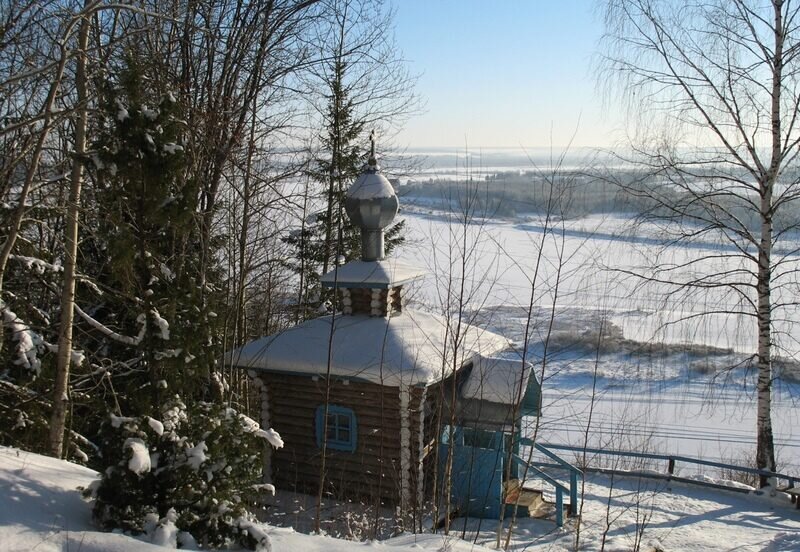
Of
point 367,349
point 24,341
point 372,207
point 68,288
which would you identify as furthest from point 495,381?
point 24,341

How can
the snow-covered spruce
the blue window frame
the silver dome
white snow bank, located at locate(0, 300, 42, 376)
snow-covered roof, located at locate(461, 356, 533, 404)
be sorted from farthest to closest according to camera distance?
the silver dome, the blue window frame, snow-covered roof, located at locate(461, 356, 533, 404), white snow bank, located at locate(0, 300, 42, 376), the snow-covered spruce

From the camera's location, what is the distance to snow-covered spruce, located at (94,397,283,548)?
14.4 ft

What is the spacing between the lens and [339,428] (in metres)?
9.80

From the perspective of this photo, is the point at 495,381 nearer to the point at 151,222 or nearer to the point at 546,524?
the point at 546,524

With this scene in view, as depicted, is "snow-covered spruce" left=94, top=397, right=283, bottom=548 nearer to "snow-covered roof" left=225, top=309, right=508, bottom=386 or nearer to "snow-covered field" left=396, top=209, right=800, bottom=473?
"snow-covered roof" left=225, top=309, right=508, bottom=386

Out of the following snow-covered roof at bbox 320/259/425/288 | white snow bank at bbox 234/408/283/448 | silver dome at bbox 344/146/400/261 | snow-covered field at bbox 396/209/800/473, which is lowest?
snow-covered field at bbox 396/209/800/473

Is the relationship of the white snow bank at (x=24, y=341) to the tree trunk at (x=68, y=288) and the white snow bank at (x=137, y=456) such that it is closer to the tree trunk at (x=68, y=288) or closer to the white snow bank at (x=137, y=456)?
the tree trunk at (x=68, y=288)

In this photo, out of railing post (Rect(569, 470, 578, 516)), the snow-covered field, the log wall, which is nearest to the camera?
the log wall

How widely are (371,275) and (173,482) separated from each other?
19.5 feet

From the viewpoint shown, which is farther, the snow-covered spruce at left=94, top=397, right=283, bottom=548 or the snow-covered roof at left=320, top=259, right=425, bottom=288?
the snow-covered roof at left=320, top=259, right=425, bottom=288

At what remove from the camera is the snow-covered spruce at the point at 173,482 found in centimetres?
438

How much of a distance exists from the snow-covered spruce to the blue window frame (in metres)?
4.86

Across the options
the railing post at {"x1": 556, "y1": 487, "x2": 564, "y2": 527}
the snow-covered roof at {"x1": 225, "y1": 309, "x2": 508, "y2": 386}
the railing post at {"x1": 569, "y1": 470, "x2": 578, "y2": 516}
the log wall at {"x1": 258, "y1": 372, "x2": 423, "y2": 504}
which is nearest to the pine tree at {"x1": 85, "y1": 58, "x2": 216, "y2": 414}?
the snow-covered roof at {"x1": 225, "y1": 309, "x2": 508, "y2": 386}

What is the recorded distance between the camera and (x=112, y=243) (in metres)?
4.98
